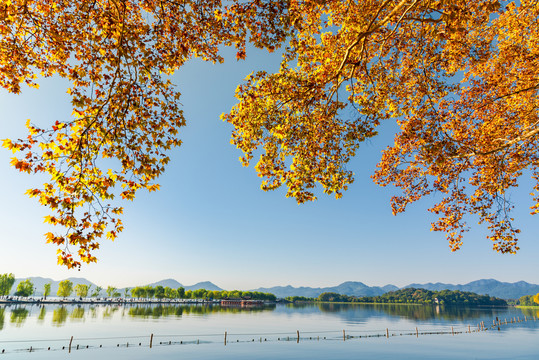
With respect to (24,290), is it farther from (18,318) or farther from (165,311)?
(18,318)

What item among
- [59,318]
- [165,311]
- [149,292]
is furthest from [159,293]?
[59,318]

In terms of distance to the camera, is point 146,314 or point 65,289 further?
point 65,289

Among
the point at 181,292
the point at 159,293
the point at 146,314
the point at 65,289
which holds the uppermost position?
the point at 65,289

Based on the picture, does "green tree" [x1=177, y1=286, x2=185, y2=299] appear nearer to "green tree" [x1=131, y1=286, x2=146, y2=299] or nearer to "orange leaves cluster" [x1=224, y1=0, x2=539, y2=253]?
"green tree" [x1=131, y1=286, x2=146, y2=299]

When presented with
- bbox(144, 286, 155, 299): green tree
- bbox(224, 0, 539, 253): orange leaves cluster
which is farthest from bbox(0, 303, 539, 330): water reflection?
bbox(224, 0, 539, 253): orange leaves cluster

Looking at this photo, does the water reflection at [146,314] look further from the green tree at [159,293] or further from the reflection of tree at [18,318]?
the green tree at [159,293]

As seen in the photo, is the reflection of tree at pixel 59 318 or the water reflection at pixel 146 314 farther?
the water reflection at pixel 146 314

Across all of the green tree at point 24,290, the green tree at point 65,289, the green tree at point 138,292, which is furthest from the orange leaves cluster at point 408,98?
the green tree at point 138,292

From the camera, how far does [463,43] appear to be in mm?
10438

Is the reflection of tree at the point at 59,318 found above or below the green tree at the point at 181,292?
above

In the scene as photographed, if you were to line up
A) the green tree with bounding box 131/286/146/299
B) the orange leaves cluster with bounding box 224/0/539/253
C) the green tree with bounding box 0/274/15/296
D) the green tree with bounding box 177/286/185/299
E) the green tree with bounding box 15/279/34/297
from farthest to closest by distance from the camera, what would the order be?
the green tree with bounding box 177/286/185/299
the green tree with bounding box 131/286/146/299
the green tree with bounding box 15/279/34/297
the green tree with bounding box 0/274/15/296
the orange leaves cluster with bounding box 224/0/539/253

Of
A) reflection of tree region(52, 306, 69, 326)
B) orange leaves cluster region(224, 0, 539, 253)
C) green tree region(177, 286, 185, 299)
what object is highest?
orange leaves cluster region(224, 0, 539, 253)

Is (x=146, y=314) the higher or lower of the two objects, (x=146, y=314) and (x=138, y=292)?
the higher

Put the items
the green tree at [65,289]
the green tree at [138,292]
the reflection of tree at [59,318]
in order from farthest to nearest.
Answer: the green tree at [138,292] < the green tree at [65,289] < the reflection of tree at [59,318]
